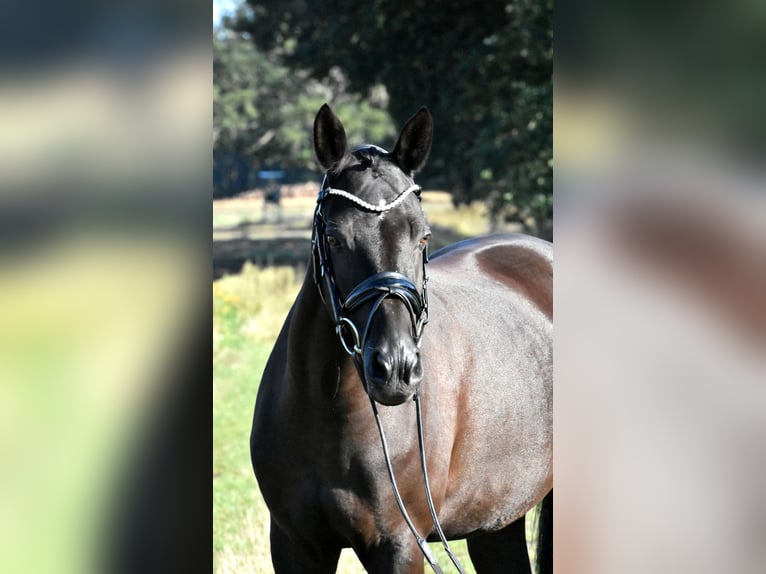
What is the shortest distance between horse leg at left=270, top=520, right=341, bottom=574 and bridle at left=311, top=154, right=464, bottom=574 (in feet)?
1.44

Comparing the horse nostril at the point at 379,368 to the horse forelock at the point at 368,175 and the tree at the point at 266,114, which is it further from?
the tree at the point at 266,114

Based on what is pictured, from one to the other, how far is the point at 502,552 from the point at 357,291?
1854 mm

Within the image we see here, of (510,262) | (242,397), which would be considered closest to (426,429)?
(510,262)

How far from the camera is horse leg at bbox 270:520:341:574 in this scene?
7.46 feet

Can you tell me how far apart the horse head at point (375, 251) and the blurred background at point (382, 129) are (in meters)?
4.69

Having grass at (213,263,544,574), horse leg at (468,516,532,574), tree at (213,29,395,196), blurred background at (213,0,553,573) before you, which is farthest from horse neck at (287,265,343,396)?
tree at (213,29,395,196)

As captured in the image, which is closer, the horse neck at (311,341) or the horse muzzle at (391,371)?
the horse muzzle at (391,371)

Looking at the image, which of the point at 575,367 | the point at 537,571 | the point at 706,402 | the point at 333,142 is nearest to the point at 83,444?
the point at 575,367

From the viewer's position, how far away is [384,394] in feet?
5.74

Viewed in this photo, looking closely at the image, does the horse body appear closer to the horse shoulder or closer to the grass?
the horse shoulder

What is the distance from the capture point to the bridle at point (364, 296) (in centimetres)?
179

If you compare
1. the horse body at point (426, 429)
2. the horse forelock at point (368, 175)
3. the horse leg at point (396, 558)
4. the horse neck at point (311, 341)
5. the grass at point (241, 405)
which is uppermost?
the horse forelock at point (368, 175)

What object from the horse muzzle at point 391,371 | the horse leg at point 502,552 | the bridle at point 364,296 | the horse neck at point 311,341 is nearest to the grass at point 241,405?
the horse leg at point 502,552

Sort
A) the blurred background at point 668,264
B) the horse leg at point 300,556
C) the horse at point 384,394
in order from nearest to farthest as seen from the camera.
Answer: the blurred background at point 668,264 → the horse at point 384,394 → the horse leg at point 300,556
